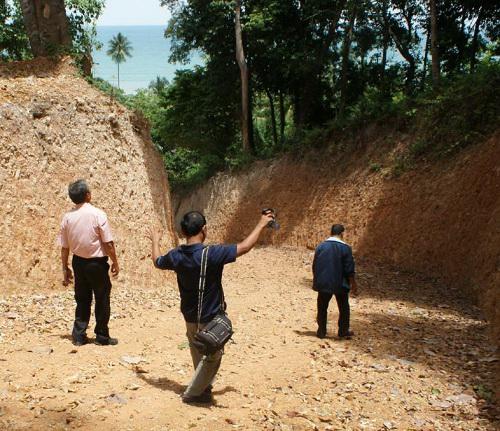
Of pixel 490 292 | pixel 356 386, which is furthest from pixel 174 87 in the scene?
pixel 356 386

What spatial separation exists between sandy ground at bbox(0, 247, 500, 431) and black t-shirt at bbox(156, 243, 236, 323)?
955 mm

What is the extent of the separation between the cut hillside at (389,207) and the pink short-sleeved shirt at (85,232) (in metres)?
5.83

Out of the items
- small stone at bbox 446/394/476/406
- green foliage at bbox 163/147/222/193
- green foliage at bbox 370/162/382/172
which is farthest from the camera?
green foliage at bbox 163/147/222/193

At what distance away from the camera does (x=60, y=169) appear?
969 centimetres

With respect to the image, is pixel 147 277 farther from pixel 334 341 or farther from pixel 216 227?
pixel 216 227

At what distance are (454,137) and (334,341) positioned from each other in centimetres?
1043

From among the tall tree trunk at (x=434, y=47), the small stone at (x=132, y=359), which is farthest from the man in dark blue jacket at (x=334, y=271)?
the tall tree trunk at (x=434, y=47)

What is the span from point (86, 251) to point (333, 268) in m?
3.52

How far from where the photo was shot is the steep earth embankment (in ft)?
40.3

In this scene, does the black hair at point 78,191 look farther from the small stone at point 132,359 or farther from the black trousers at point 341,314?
the black trousers at point 341,314

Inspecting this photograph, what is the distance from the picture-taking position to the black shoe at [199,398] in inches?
194

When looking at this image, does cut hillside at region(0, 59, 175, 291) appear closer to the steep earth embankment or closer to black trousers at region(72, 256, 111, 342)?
black trousers at region(72, 256, 111, 342)

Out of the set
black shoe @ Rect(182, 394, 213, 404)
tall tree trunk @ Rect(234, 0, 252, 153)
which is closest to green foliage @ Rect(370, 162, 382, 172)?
tall tree trunk @ Rect(234, 0, 252, 153)

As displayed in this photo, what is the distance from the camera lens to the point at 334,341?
25.3 ft
